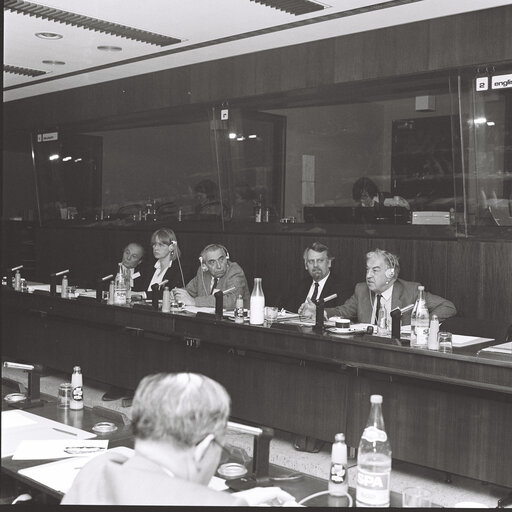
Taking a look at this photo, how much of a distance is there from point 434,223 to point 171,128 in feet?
8.49

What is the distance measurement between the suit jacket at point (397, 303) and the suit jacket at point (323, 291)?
126mm

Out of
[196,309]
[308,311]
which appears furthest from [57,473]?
[196,309]

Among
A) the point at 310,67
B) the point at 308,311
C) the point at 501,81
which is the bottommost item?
the point at 308,311

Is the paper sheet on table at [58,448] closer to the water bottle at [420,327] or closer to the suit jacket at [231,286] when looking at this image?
the water bottle at [420,327]

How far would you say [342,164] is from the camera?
5.32 m

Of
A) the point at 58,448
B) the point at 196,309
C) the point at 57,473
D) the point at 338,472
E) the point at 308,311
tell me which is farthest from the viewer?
the point at 196,309

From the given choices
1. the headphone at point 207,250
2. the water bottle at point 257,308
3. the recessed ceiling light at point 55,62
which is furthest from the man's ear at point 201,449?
the recessed ceiling light at point 55,62

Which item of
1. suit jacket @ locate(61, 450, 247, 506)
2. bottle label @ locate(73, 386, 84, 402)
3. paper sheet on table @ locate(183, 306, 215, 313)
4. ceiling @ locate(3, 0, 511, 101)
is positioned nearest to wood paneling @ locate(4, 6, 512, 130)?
ceiling @ locate(3, 0, 511, 101)

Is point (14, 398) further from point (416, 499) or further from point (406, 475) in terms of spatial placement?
point (406, 475)

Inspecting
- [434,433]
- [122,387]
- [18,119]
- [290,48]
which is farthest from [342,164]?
[18,119]

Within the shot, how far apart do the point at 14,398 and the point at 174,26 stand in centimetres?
266

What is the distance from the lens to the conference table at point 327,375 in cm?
315

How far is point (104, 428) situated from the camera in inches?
90.0

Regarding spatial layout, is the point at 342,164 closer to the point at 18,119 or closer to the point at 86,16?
the point at 86,16
